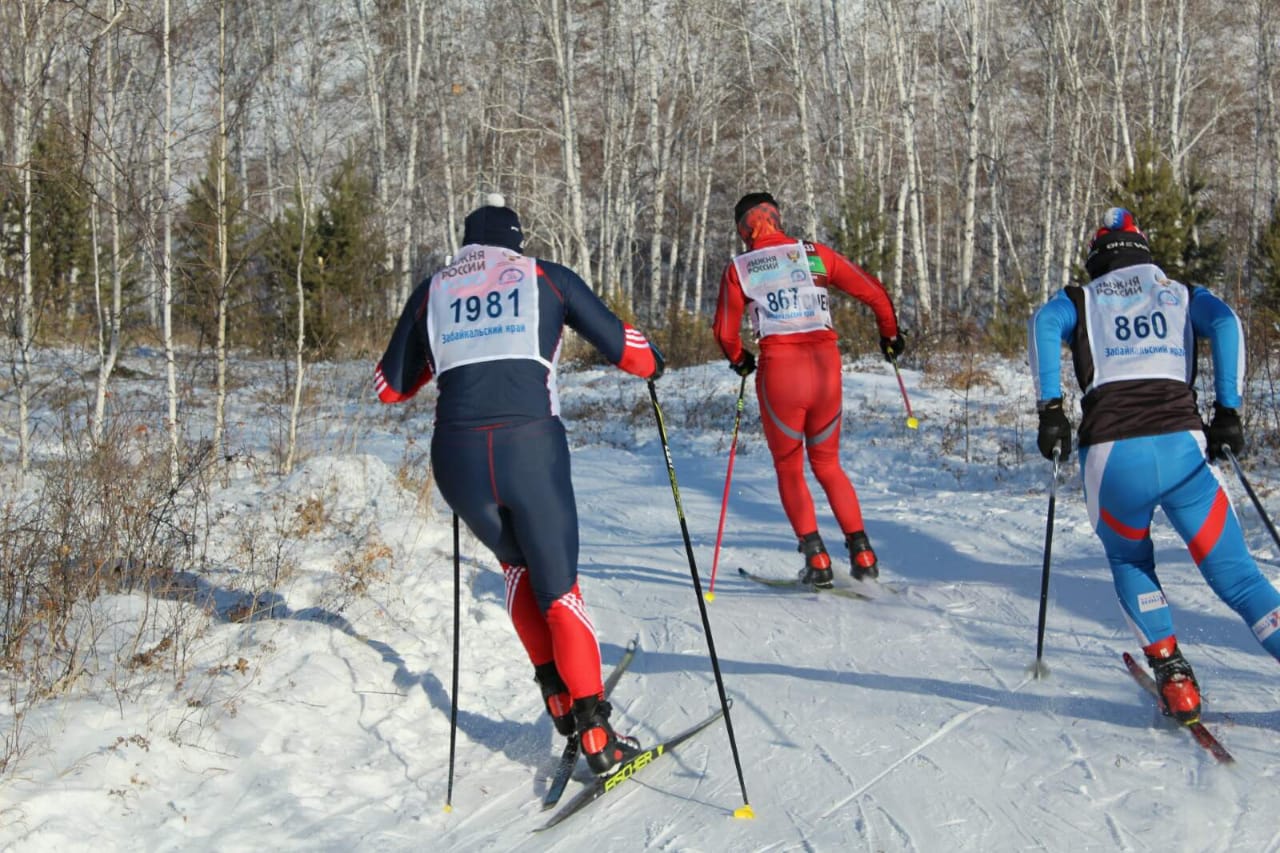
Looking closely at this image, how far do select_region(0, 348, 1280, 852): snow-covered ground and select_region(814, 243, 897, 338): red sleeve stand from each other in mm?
1647

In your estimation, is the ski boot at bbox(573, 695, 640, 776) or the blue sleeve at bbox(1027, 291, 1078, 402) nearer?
the ski boot at bbox(573, 695, 640, 776)

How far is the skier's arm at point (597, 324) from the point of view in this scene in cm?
355

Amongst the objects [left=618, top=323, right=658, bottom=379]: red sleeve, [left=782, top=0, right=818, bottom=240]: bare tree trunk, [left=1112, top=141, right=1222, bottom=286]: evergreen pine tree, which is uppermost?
[left=782, top=0, right=818, bottom=240]: bare tree trunk

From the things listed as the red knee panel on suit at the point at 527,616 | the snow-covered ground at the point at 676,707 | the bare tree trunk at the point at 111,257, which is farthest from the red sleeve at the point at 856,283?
the bare tree trunk at the point at 111,257

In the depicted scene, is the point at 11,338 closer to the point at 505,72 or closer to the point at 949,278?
the point at 505,72

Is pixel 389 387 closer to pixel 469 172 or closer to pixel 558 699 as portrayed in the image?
pixel 558 699

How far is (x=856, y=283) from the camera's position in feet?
19.1

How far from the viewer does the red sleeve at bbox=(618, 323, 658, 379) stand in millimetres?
3670

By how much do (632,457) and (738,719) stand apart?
24.2 feet

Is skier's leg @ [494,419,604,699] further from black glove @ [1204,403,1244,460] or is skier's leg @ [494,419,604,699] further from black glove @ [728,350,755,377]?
black glove @ [728,350,755,377]

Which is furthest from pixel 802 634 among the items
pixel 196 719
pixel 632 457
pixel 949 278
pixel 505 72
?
pixel 949 278

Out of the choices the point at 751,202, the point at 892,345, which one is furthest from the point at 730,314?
the point at 892,345

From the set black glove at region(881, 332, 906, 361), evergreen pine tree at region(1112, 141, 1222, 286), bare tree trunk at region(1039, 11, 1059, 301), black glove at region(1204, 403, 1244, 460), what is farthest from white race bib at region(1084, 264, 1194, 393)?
bare tree trunk at region(1039, 11, 1059, 301)

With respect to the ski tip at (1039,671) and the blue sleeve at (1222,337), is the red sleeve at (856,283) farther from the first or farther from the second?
the ski tip at (1039,671)
